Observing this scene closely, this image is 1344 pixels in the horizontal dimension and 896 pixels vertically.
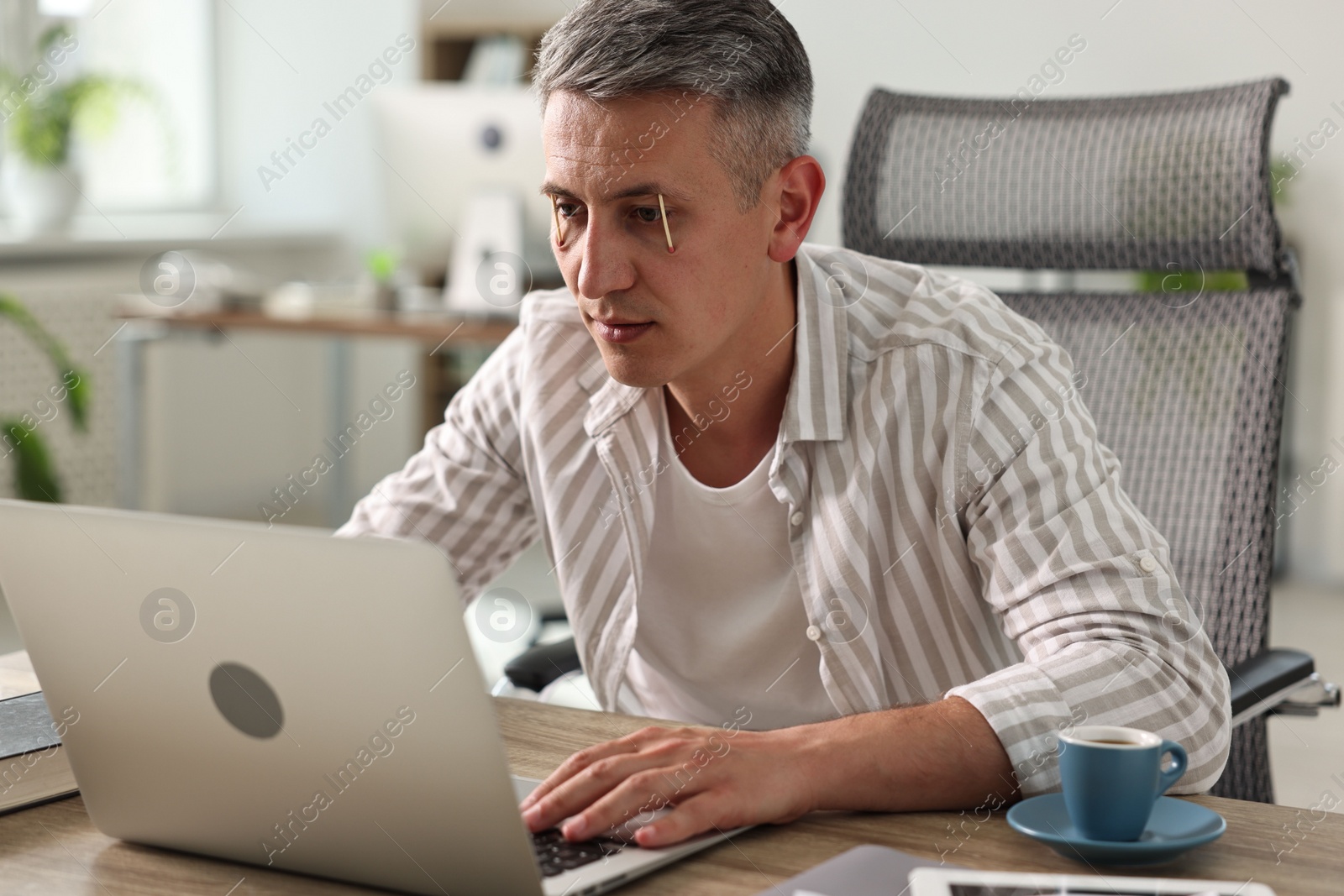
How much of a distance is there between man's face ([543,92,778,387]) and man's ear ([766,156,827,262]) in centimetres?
7

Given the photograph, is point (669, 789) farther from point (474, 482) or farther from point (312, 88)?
point (312, 88)

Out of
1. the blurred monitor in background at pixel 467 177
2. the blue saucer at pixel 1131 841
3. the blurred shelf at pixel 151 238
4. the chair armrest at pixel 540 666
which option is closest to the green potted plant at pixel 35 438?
the blurred shelf at pixel 151 238

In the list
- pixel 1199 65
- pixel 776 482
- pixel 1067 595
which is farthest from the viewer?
pixel 1199 65

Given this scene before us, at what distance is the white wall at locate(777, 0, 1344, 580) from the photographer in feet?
13.2

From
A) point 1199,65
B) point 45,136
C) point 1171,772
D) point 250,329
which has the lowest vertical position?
point 250,329

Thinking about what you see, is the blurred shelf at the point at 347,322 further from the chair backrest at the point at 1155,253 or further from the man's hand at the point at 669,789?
the man's hand at the point at 669,789

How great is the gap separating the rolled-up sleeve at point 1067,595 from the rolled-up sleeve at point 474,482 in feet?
1.61

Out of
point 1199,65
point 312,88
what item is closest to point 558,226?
point 1199,65

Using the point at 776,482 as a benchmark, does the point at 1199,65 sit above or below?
above

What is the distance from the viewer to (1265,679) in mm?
1280

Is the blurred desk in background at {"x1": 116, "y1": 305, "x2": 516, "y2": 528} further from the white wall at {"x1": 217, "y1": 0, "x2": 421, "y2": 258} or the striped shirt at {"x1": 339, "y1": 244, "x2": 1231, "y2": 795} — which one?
the striped shirt at {"x1": 339, "y1": 244, "x2": 1231, "y2": 795}

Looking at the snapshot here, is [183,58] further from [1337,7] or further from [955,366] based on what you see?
[955,366]

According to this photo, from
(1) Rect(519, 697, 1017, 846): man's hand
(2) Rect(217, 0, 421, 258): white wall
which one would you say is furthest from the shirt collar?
(2) Rect(217, 0, 421, 258): white wall

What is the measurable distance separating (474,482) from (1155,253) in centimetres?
74
